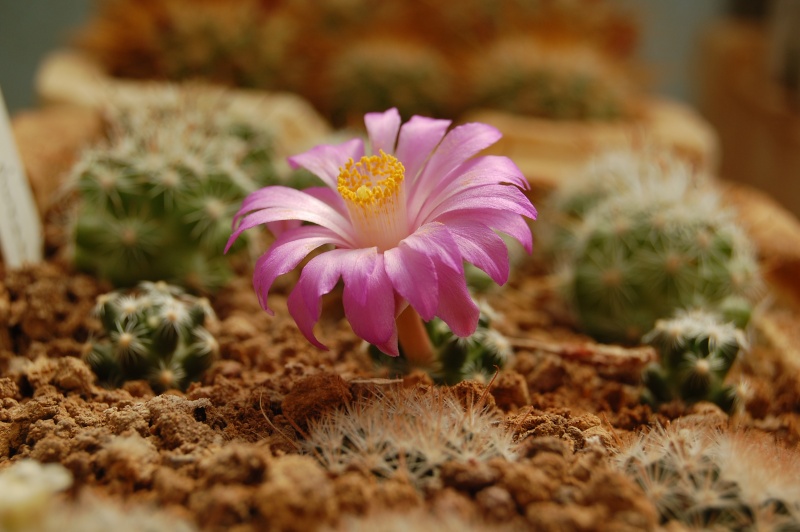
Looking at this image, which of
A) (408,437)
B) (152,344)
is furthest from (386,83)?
(408,437)

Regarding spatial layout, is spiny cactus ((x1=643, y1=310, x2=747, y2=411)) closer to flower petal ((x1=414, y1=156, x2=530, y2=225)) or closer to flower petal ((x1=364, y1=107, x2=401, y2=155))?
flower petal ((x1=414, y1=156, x2=530, y2=225))

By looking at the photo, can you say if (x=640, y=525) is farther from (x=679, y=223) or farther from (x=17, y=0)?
(x=17, y=0)

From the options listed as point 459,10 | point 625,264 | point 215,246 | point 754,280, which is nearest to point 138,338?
point 215,246

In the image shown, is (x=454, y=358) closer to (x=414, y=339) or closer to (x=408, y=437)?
(x=414, y=339)

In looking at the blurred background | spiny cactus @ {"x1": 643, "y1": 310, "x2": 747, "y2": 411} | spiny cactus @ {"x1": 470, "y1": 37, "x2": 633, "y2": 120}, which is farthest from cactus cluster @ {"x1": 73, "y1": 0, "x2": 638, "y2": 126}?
Answer: spiny cactus @ {"x1": 643, "y1": 310, "x2": 747, "y2": 411}

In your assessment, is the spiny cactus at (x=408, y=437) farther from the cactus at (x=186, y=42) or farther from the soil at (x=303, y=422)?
the cactus at (x=186, y=42)

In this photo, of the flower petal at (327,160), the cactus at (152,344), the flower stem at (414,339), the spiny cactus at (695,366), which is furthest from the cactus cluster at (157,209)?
the spiny cactus at (695,366)

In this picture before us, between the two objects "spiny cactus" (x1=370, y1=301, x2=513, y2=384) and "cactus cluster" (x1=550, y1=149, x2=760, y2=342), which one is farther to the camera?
"cactus cluster" (x1=550, y1=149, x2=760, y2=342)

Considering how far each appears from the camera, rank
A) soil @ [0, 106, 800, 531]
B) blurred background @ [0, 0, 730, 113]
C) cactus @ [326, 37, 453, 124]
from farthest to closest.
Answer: blurred background @ [0, 0, 730, 113] → cactus @ [326, 37, 453, 124] → soil @ [0, 106, 800, 531]
